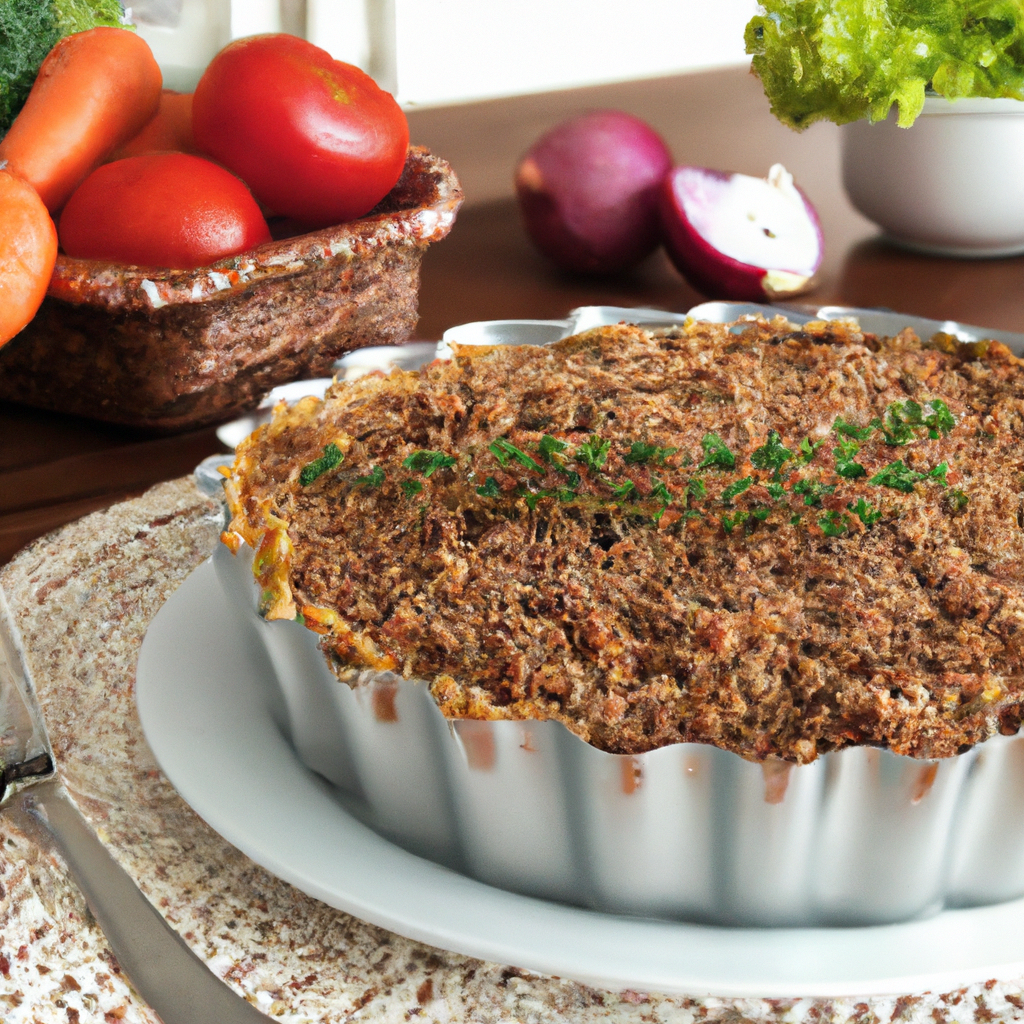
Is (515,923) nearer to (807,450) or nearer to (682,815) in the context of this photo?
(682,815)

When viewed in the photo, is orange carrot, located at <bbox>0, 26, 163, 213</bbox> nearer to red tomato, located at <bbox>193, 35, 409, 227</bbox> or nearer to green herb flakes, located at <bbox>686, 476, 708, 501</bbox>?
red tomato, located at <bbox>193, 35, 409, 227</bbox>

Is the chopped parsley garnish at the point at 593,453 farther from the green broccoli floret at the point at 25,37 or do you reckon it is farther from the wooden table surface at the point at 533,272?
the green broccoli floret at the point at 25,37

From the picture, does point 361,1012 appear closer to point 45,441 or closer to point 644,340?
point 644,340

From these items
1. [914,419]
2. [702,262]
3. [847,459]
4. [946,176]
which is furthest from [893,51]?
[847,459]

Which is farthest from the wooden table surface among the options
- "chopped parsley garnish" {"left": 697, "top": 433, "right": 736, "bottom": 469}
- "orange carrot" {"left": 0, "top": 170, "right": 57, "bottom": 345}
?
"chopped parsley garnish" {"left": 697, "top": 433, "right": 736, "bottom": 469}

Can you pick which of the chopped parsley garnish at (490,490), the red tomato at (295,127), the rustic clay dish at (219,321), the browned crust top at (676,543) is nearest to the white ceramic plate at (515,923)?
the browned crust top at (676,543)

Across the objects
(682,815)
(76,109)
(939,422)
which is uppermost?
(76,109)

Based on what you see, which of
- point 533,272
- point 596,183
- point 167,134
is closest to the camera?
point 167,134

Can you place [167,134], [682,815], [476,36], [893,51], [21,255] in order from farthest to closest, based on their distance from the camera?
A: [476,36] < [893,51] < [167,134] < [21,255] < [682,815]
